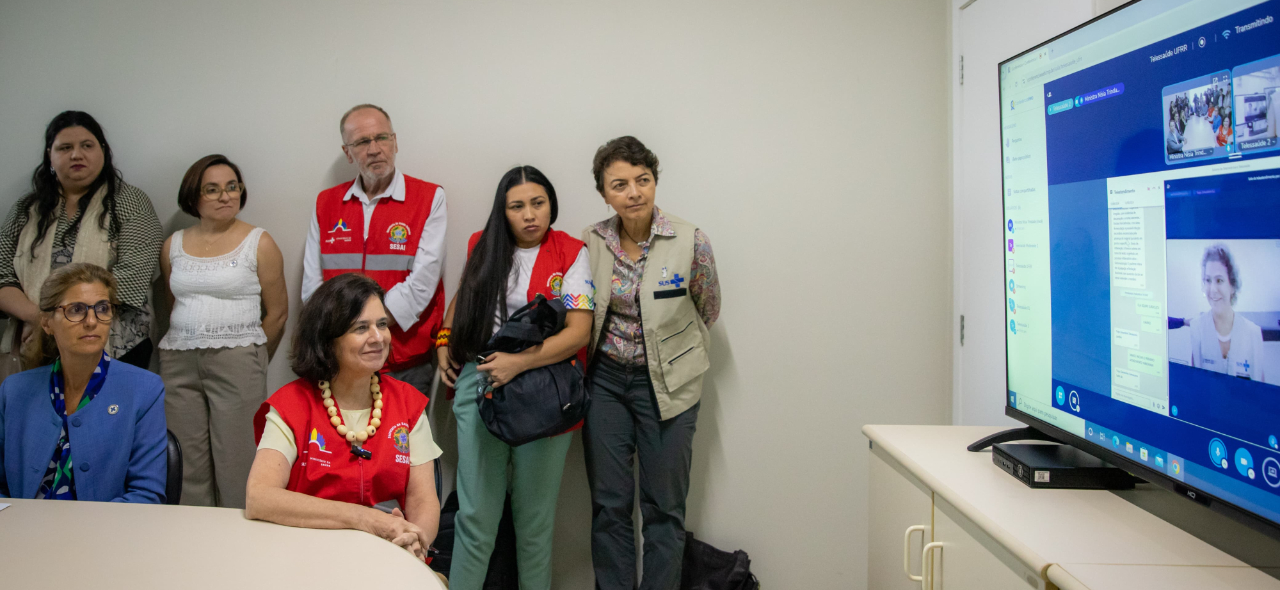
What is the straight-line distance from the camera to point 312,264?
2.66 meters

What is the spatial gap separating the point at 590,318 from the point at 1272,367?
1799 mm

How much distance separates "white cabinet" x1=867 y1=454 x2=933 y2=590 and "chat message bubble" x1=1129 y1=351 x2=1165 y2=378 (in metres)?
0.49

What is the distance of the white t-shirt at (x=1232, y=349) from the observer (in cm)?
110

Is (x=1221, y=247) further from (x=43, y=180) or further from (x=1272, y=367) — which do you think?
(x=43, y=180)

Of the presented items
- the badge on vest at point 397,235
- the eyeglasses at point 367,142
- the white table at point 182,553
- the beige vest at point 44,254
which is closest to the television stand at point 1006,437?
the white table at point 182,553

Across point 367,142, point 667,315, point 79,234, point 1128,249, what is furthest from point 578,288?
point 79,234

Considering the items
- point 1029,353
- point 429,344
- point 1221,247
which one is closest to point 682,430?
point 429,344

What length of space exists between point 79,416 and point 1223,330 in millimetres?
2483

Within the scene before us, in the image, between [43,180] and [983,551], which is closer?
[983,551]

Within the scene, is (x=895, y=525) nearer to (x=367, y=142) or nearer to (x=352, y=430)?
(x=352, y=430)

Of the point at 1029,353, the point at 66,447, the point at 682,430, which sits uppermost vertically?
the point at 1029,353

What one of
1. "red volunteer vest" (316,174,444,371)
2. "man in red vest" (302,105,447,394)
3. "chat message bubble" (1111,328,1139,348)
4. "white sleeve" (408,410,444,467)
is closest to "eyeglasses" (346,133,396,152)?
"man in red vest" (302,105,447,394)

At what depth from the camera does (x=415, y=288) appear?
102 inches

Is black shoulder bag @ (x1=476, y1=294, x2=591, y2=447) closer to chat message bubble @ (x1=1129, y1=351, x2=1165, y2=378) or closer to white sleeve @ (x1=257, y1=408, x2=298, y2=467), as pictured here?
white sleeve @ (x1=257, y1=408, x2=298, y2=467)
